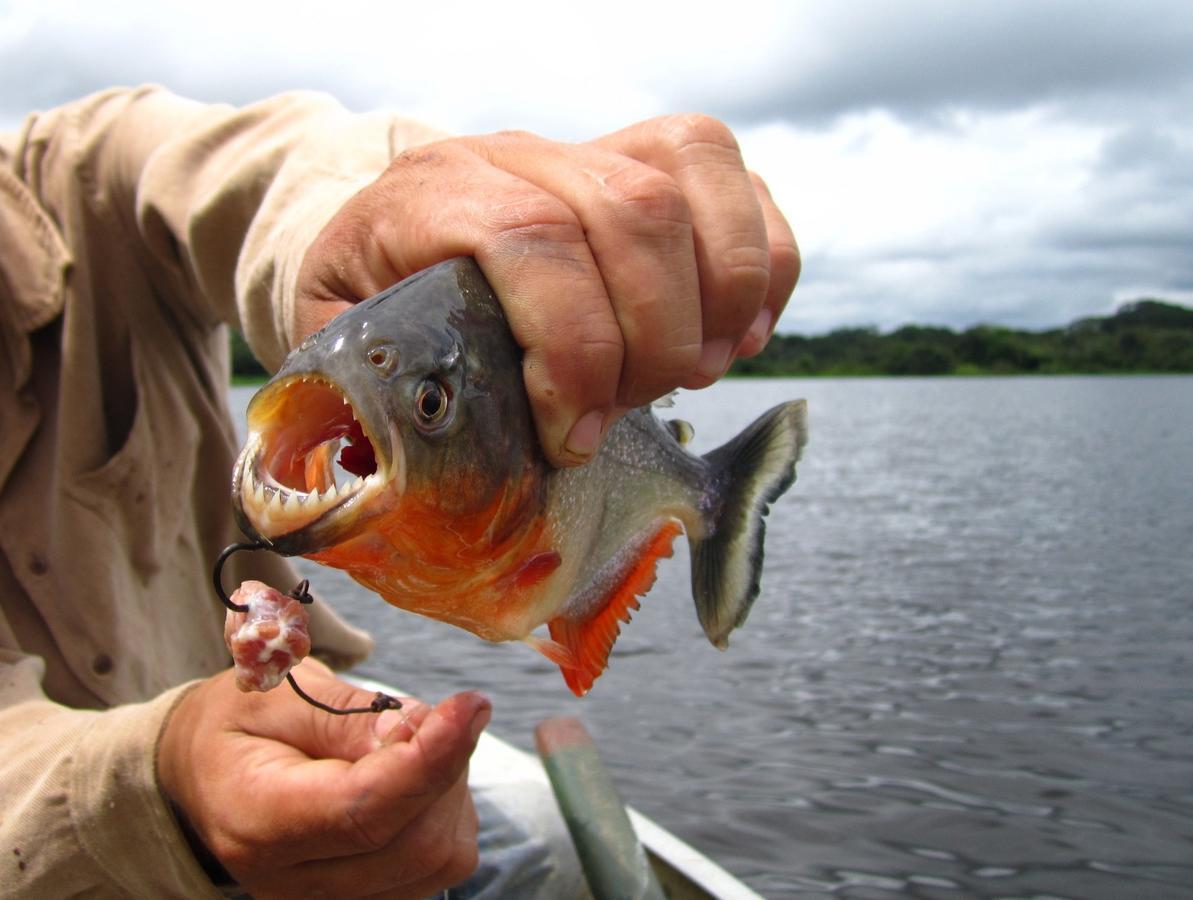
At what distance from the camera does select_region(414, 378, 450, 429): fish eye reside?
148 cm

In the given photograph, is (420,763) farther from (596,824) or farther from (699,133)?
(596,824)

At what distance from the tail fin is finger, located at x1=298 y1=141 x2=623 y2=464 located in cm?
62

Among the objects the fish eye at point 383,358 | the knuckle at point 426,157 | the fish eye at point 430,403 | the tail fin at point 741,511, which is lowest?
the tail fin at point 741,511

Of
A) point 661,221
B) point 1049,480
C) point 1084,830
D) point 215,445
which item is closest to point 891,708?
point 1084,830

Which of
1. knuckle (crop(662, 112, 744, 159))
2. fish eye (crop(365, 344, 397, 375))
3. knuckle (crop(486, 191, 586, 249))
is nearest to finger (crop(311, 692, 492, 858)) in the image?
fish eye (crop(365, 344, 397, 375))

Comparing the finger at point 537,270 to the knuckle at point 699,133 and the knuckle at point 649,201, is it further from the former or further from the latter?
the knuckle at point 699,133

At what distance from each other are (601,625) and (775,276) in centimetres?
75

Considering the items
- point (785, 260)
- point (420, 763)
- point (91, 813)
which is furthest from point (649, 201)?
point (91, 813)

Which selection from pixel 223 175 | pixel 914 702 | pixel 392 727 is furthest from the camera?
pixel 914 702

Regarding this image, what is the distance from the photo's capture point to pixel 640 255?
1.69 m

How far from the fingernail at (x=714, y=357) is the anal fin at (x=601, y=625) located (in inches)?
18.4

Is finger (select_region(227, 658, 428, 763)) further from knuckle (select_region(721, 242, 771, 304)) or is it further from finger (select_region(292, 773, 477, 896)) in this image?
knuckle (select_region(721, 242, 771, 304))

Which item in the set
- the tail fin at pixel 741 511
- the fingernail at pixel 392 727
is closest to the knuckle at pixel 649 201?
the tail fin at pixel 741 511

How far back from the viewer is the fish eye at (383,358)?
1431 mm
